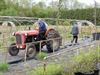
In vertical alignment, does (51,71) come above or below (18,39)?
above

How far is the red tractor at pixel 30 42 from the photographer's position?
50.0 feet

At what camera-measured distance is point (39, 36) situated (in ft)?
53.8

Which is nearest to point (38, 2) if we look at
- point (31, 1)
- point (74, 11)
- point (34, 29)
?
point (31, 1)

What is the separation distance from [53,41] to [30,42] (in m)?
1.37

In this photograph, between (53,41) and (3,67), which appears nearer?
(3,67)

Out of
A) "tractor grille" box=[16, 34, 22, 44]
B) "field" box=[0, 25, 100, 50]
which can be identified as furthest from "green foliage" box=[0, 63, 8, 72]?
"field" box=[0, 25, 100, 50]

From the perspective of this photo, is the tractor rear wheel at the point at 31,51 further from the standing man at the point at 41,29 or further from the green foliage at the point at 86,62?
the green foliage at the point at 86,62

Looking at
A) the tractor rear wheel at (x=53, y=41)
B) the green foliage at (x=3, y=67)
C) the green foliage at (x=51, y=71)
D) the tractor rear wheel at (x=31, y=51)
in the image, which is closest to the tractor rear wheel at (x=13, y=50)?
the tractor rear wheel at (x=31, y=51)

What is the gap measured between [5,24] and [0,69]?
14284 millimetres

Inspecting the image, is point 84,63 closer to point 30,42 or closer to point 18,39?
point 30,42

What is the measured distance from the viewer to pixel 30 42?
52.7ft

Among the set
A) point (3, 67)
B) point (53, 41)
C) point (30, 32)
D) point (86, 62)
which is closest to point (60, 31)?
point (53, 41)

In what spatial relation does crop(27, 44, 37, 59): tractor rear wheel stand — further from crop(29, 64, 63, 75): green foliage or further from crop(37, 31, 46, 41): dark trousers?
crop(29, 64, 63, 75): green foliage

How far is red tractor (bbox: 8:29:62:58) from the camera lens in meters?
15.2
